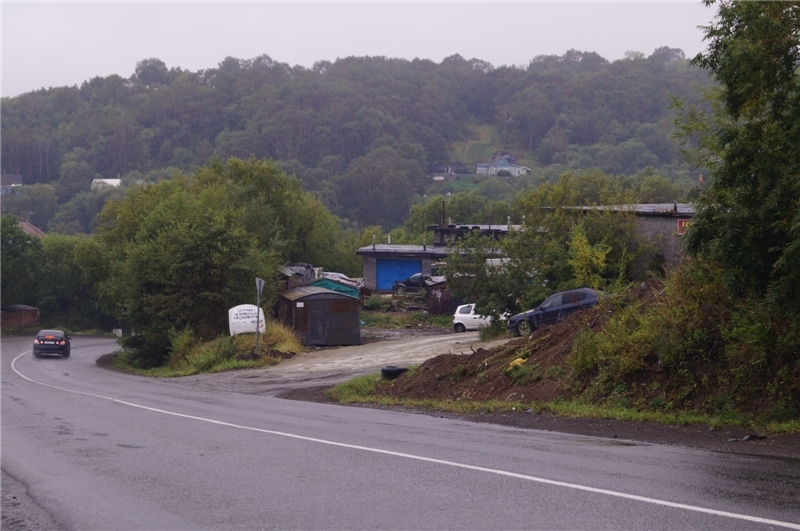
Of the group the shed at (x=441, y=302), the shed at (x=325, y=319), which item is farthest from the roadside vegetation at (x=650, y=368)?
the shed at (x=441, y=302)

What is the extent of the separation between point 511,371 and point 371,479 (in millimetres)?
9147

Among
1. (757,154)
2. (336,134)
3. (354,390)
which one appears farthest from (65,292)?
(336,134)

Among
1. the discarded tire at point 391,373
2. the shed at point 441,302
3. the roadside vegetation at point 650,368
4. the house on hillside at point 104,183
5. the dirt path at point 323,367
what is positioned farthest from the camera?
the house on hillside at point 104,183

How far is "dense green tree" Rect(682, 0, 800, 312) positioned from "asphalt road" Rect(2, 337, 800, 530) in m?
2.94

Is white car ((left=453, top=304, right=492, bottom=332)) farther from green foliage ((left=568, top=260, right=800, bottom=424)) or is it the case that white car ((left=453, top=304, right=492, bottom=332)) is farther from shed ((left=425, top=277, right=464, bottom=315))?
green foliage ((left=568, top=260, right=800, bottom=424))

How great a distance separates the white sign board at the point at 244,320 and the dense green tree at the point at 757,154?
2597 centimetres

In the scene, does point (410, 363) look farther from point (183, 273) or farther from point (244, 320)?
point (183, 273)

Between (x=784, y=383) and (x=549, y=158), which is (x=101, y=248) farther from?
(x=549, y=158)

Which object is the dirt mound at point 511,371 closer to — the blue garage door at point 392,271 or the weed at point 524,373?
the weed at point 524,373

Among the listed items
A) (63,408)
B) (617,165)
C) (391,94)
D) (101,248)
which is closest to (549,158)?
(617,165)

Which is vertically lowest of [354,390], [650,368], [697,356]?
[354,390]

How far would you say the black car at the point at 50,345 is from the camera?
4744 centimetres

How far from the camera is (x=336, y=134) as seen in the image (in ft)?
549

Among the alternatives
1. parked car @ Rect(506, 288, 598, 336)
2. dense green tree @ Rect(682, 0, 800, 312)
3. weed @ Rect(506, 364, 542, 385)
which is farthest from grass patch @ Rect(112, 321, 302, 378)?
dense green tree @ Rect(682, 0, 800, 312)
